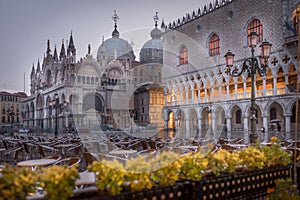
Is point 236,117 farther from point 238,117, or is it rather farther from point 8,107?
point 8,107

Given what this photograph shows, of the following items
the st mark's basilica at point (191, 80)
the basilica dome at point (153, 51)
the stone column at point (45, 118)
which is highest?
the basilica dome at point (153, 51)

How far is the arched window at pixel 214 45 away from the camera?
31223 millimetres

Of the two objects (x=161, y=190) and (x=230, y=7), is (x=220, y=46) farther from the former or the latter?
(x=161, y=190)

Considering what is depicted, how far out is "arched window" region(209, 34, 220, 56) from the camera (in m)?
31.2

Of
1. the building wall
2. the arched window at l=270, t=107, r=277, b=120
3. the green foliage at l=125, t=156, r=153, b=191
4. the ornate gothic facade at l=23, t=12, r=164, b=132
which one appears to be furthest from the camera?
the building wall

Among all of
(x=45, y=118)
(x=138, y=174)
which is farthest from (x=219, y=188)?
(x=45, y=118)

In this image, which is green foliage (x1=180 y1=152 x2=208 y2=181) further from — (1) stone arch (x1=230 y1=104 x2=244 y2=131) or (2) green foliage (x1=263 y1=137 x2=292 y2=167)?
(1) stone arch (x1=230 y1=104 x2=244 y2=131)

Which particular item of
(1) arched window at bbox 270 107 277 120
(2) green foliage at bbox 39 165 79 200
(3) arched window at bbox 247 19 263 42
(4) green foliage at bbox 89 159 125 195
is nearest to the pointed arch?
(3) arched window at bbox 247 19 263 42

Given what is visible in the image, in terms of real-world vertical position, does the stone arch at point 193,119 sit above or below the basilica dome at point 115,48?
below

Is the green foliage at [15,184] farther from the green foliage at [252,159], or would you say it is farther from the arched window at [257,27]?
the arched window at [257,27]

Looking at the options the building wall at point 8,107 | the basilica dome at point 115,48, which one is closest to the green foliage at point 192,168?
the basilica dome at point 115,48

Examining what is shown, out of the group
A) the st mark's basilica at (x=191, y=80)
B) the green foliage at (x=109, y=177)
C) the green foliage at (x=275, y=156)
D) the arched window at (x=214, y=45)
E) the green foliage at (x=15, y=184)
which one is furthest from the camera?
the arched window at (x=214, y=45)

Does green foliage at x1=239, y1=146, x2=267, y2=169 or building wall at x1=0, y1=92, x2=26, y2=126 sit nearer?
green foliage at x1=239, y1=146, x2=267, y2=169

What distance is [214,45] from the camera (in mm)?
31734
